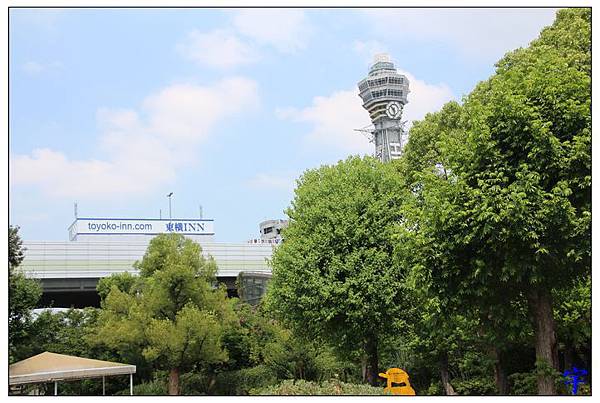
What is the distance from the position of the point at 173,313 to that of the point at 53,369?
4155 millimetres

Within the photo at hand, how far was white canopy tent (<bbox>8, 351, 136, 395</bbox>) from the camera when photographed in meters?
10.8

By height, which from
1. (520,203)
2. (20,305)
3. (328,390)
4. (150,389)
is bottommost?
(150,389)

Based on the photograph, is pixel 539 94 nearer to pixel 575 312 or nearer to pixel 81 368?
pixel 575 312

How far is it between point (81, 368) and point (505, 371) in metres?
8.00

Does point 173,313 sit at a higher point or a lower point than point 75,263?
lower

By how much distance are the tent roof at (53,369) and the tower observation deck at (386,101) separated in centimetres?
5481

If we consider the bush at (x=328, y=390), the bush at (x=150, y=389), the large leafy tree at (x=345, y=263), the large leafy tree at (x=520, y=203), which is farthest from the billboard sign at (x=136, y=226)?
the large leafy tree at (x=520, y=203)

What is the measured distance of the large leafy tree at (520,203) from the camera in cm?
782

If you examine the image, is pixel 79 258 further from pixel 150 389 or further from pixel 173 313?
pixel 173 313

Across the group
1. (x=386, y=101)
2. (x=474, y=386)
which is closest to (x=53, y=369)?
(x=474, y=386)

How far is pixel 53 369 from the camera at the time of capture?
11.4m

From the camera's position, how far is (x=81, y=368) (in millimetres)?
11750

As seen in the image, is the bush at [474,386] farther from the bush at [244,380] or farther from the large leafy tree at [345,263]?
the bush at [244,380]
